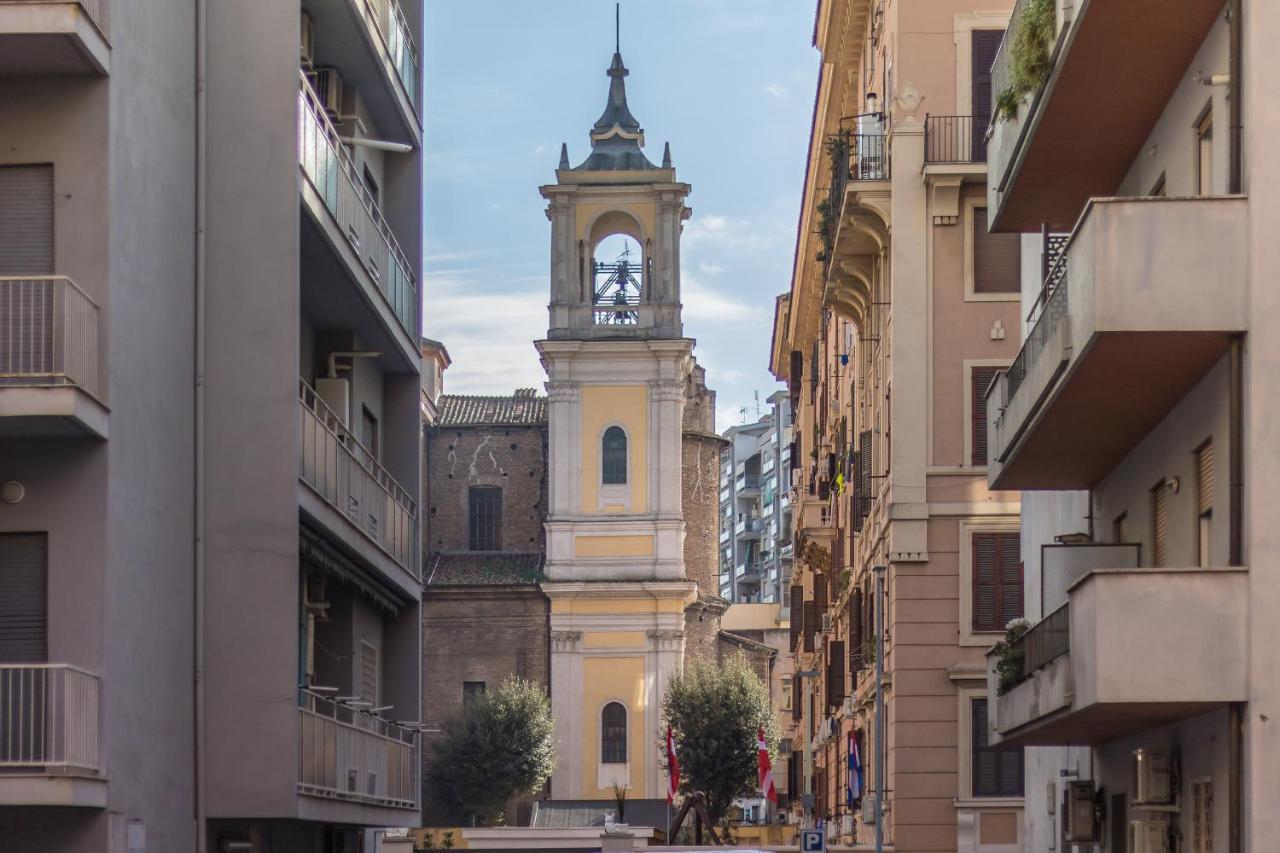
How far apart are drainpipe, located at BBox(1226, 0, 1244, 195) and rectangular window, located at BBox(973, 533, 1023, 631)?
21112 mm

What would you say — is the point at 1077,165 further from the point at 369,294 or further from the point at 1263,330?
the point at 369,294

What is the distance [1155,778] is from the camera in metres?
18.1

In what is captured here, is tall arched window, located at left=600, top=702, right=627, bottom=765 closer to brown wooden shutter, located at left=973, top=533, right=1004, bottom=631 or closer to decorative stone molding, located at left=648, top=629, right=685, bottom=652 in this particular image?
decorative stone molding, located at left=648, top=629, right=685, bottom=652

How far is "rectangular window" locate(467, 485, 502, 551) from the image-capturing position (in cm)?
9344

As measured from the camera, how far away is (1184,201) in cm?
1583

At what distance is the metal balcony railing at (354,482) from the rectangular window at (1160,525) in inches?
298

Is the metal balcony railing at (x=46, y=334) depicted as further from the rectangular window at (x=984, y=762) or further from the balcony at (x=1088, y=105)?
the rectangular window at (x=984, y=762)

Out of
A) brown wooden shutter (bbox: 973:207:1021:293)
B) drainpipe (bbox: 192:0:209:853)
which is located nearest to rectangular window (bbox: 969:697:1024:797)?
brown wooden shutter (bbox: 973:207:1021:293)

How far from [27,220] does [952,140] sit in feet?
69.8

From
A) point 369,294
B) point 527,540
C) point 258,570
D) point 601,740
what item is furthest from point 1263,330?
point 527,540

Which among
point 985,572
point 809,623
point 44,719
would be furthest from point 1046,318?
point 809,623

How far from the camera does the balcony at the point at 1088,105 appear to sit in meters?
17.1

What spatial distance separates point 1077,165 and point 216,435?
8.06m

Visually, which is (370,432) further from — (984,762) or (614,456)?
(614,456)
